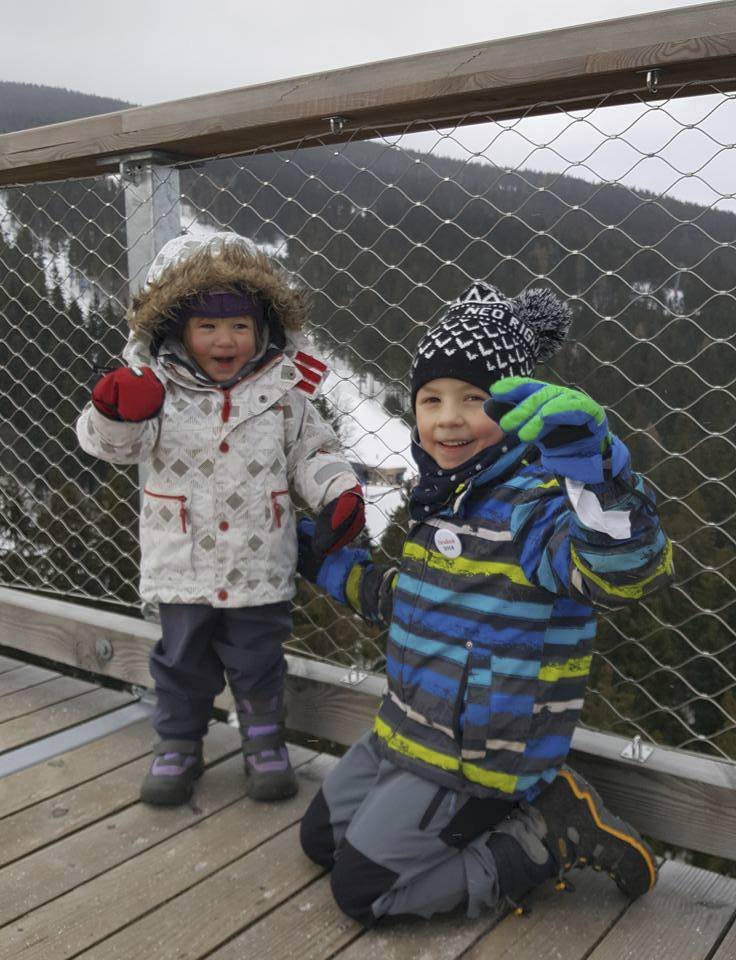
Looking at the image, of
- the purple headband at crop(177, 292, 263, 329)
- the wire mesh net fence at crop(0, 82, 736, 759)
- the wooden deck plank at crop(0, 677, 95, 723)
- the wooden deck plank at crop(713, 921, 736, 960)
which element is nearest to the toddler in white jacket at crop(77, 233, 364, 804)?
the purple headband at crop(177, 292, 263, 329)

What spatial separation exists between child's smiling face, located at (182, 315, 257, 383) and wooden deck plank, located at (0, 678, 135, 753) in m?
0.82

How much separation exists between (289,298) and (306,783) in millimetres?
857

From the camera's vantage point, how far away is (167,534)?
1.67 meters

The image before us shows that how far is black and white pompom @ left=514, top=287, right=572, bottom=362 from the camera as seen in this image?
147cm

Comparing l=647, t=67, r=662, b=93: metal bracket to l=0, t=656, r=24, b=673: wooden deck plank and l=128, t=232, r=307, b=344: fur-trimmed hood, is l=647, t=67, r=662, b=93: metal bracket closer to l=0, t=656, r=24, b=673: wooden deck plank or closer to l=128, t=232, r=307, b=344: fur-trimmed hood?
l=128, t=232, r=307, b=344: fur-trimmed hood

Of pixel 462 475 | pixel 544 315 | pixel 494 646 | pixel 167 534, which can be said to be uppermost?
pixel 544 315

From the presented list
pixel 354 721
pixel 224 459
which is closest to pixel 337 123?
pixel 224 459

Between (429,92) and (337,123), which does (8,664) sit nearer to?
(337,123)

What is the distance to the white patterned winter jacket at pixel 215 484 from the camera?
1658 millimetres

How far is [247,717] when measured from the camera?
1762mm

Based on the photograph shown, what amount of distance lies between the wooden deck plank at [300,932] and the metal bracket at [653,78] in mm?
1186

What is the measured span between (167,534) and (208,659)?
25cm

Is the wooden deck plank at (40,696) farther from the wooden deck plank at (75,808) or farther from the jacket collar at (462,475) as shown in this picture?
the jacket collar at (462,475)

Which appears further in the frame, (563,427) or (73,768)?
(73,768)
